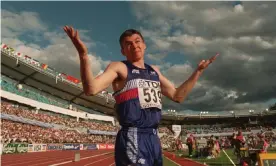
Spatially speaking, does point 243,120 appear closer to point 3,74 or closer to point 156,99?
point 3,74

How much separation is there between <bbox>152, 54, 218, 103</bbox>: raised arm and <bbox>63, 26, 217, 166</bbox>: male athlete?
29 centimetres

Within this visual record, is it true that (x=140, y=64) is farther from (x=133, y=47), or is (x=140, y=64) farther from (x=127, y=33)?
(x=127, y=33)

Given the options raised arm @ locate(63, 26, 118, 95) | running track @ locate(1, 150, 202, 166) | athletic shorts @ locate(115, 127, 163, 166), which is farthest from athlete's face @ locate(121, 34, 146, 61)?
running track @ locate(1, 150, 202, 166)

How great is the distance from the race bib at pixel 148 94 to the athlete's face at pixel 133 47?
10.9 inches

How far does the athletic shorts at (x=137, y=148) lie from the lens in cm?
252

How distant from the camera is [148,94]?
8.80 ft

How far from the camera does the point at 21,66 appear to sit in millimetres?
52469

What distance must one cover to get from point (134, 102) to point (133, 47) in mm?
550

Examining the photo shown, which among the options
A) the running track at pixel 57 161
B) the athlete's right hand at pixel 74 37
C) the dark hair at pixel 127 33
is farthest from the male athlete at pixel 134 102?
the running track at pixel 57 161

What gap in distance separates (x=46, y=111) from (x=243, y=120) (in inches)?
2148

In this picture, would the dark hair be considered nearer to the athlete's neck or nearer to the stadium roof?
the athlete's neck

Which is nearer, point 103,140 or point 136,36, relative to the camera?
point 136,36

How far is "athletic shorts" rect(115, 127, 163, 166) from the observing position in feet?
8.28

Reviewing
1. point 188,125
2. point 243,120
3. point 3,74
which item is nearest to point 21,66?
point 3,74
